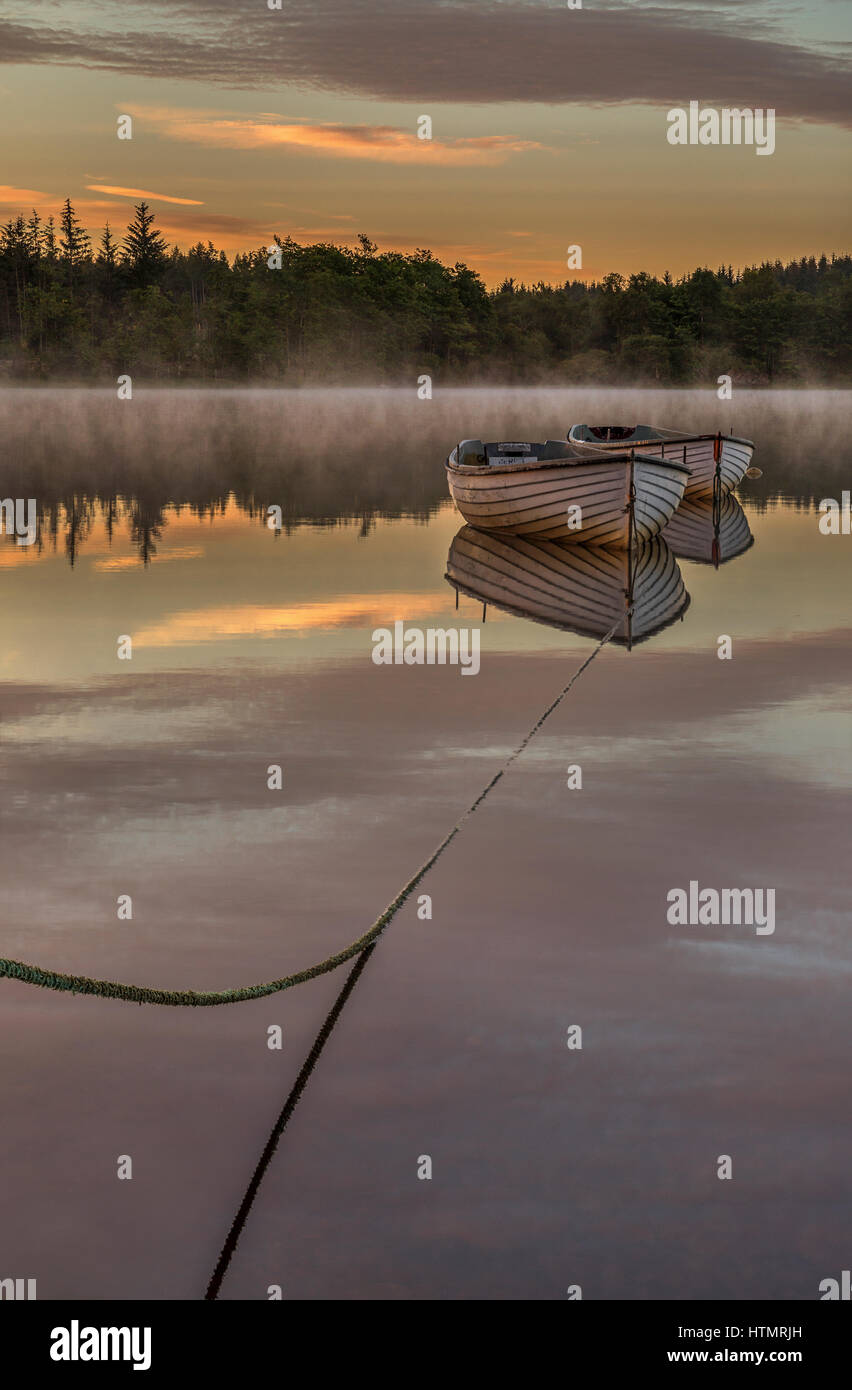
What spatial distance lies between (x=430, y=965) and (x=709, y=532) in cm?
2692

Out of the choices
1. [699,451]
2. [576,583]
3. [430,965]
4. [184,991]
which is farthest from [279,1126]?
[699,451]

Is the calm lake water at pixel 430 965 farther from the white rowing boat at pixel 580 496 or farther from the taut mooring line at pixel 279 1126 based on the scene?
the white rowing boat at pixel 580 496

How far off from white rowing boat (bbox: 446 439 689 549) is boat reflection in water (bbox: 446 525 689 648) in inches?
14.6

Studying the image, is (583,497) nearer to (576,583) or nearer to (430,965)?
(576,583)

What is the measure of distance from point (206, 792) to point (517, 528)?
60.9 feet

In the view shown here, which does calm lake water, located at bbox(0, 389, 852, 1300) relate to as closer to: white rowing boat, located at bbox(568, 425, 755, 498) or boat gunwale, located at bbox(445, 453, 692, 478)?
boat gunwale, located at bbox(445, 453, 692, 478)

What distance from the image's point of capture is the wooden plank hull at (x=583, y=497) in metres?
27.2

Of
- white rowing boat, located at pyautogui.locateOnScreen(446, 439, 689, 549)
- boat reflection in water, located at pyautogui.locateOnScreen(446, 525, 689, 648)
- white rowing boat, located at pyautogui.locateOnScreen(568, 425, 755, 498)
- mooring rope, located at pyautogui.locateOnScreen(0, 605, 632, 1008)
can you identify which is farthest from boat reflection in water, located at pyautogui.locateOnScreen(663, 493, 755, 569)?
mooring rope, located at pyautogui.locateOnScreen(0, 605, 632, 1008)

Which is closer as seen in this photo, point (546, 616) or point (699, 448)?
point (546, 616)

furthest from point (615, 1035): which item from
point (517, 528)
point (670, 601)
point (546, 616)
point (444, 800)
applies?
point (517, 528)

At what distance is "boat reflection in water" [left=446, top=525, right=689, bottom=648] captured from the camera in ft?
73.1

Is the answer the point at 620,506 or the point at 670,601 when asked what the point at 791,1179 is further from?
the point at 620,506

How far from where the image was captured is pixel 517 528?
30625 millimetres
